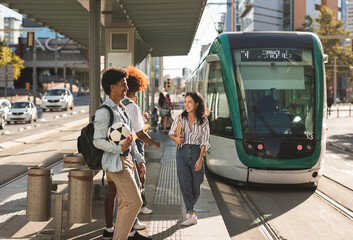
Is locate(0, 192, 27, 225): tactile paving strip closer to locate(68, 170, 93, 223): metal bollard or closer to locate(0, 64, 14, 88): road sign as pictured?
locate(68, 170, 93, 223): metal bollard

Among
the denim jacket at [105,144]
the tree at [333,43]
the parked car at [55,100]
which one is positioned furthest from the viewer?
the tree at [333,43]

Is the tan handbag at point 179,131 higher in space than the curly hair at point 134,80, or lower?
lower

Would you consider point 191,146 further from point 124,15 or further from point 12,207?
point 124,15

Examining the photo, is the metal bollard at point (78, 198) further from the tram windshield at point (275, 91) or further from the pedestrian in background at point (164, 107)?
the pedestrian in background at point (164, 107)

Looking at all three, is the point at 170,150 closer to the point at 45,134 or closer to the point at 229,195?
the point at 229,195

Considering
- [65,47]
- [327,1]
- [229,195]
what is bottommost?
[229,195]

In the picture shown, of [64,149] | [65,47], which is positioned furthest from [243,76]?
[65,47]

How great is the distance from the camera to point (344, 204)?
25.0 ft

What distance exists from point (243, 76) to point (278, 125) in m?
1.14

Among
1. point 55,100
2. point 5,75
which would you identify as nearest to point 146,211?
point 5,75

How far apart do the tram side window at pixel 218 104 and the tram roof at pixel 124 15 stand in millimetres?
2203

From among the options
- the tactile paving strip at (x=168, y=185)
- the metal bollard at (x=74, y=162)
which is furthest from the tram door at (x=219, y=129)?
the metal bollard at (x=74, y=162)

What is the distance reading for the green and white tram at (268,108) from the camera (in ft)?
27.7

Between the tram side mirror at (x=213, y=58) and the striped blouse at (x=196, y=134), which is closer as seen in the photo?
the striped blouse at (x=196, y=134)
